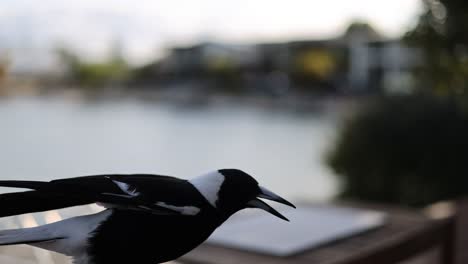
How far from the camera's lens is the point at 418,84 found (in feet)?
18.0

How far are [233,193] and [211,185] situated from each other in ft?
0.12

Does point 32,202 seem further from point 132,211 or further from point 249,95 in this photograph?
point 249,95

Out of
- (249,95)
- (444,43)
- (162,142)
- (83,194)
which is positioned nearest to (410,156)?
(444,43)

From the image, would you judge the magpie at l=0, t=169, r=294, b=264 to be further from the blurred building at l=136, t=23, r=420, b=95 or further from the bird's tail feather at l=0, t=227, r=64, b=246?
the blurred building at l=136, t=23, r=420, b=95

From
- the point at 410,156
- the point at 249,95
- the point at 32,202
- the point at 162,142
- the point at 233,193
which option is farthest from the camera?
the point at 249,95

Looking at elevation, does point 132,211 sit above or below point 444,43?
below

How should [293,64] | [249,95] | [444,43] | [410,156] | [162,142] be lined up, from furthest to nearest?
[293,64] < [249,95] < [162,142] < [444,43] < [410,156]

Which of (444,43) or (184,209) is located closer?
(184,209)

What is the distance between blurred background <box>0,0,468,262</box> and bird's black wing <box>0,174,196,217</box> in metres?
2.57

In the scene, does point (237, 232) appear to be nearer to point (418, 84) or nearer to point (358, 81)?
point (418, 84)

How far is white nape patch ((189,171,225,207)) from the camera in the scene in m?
1.02

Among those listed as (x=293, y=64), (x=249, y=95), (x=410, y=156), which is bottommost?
(x=410, y=156)

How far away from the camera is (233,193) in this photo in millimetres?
1021

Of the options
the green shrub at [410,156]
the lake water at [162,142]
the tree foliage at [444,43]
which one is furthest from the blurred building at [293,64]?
the green shrub at [410,156]
